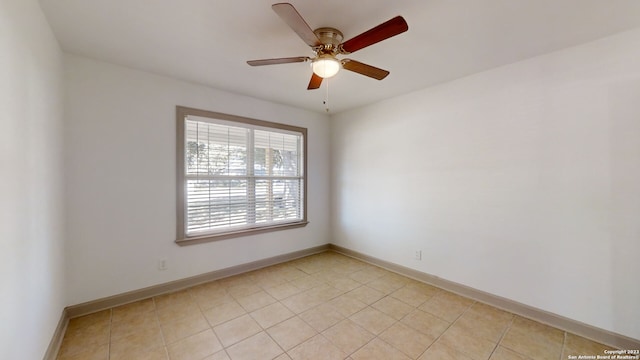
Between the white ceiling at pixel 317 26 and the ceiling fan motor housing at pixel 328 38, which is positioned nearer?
the white ceiling at pixel 317 26

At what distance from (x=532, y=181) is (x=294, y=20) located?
2.66m

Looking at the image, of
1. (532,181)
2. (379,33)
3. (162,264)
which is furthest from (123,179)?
(532,181)

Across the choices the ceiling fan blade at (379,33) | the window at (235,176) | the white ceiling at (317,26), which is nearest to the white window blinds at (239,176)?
the window at (235,176)

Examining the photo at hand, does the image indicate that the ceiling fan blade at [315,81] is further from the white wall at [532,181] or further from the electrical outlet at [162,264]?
the electrical outlet at [162,264]

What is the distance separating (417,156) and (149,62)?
334 cm

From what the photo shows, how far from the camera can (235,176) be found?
3.51 m

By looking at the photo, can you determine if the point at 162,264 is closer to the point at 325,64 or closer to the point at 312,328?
the point at 312,328

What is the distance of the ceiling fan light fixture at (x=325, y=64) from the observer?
6.48 ft

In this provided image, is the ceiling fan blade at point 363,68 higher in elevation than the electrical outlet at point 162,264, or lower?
higher

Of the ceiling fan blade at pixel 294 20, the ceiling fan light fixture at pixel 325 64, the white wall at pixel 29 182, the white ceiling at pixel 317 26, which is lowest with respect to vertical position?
the white wall at pixel 29 182

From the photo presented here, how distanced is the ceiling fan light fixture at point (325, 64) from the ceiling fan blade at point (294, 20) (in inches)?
5.6

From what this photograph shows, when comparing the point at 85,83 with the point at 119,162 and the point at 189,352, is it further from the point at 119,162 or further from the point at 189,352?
the point at 189,352

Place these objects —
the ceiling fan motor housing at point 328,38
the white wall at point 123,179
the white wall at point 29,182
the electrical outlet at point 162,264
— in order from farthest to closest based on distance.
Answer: the electrical outlet at point 162,264 → the white wall at point 123,179 → the ceiling fan motor housing at point 328,38 → the white wall at point 29,182

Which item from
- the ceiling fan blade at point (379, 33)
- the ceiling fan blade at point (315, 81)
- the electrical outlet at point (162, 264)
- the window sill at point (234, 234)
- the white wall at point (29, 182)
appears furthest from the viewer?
the window sill at point (234, 234)
